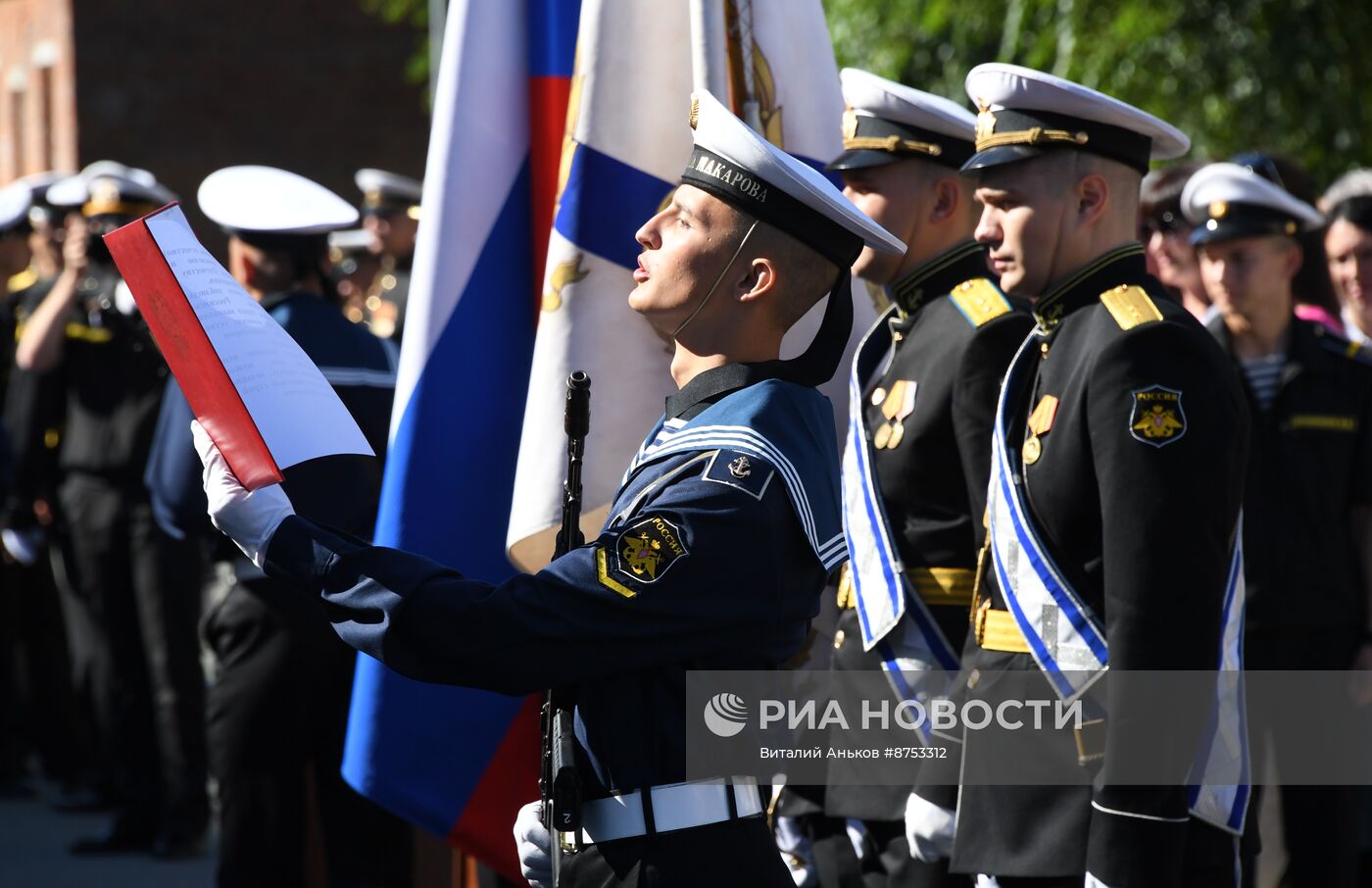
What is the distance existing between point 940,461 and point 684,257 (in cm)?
114

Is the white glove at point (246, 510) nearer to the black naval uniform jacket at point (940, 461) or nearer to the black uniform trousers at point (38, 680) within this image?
the black naval uniform jacket at point (940, 461)

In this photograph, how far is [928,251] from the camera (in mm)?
3910

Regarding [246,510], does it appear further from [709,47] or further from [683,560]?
[709,47]

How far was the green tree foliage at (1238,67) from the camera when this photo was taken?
9492 mm

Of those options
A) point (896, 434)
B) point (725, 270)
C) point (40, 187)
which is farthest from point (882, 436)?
point (40, 187)

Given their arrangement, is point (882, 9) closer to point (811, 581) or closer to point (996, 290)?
point (996, 290)

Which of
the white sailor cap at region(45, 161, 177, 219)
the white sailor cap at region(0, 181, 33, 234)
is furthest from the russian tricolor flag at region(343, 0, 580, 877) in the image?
the white sailor cap at region(0, 181, 33, 234)

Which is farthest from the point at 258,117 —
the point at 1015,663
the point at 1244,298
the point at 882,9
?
the point at 1015,663

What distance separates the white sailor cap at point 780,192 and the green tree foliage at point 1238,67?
7.25 metres

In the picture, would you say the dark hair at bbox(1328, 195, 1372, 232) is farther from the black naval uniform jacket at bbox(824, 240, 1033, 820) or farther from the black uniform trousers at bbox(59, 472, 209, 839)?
the black uniform trousers at bbox(59, 472, 209, 839)

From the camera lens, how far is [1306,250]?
532 cm

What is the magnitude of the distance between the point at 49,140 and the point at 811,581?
19.9 meters

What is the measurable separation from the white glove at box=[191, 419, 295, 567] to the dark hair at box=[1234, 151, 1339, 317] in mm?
3624

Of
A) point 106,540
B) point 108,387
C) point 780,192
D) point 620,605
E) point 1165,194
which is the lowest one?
point 106,540
